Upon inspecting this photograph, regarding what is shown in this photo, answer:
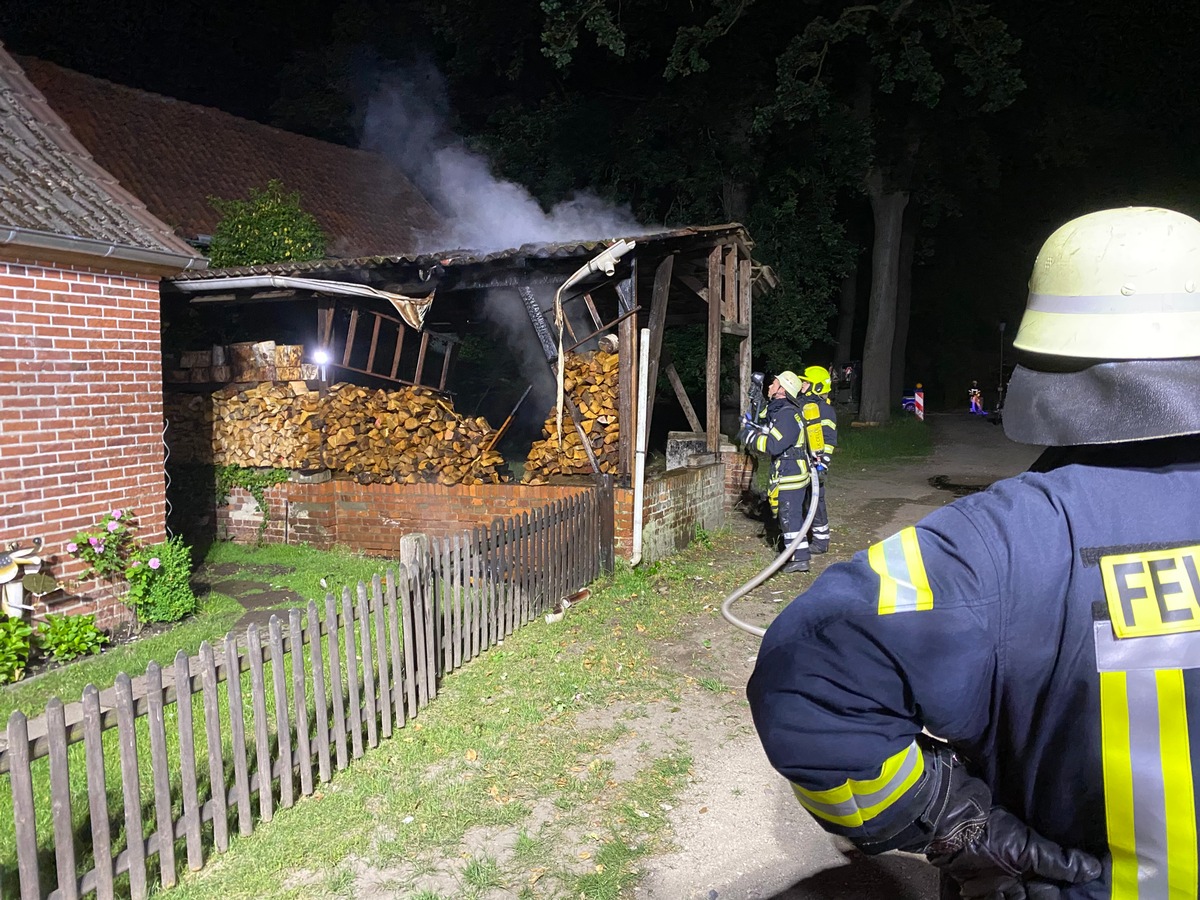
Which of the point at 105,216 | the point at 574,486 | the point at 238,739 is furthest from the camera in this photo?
the point at 574,486

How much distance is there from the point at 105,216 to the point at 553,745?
5.37 meters

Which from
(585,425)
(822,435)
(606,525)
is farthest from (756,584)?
(822,435)

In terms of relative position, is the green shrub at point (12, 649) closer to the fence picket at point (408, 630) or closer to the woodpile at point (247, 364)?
the fence picket at point (408, 630)

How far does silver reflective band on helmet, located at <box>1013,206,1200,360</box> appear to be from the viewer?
3.96ft

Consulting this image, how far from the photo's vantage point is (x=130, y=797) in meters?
2.98

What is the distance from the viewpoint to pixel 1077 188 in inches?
1132

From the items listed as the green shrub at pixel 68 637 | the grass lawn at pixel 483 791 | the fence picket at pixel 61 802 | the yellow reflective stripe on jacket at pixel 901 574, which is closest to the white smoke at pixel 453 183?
the green shrub at pixel 68 637

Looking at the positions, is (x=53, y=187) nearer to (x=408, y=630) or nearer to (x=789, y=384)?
(x=408, y=630)

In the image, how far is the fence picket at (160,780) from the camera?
3.09m

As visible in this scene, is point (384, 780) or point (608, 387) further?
point (608, 387)

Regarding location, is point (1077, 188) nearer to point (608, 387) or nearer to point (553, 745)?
point (608, 387)

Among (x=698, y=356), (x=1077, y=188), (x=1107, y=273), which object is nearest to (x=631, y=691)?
(x=1107, y=273)

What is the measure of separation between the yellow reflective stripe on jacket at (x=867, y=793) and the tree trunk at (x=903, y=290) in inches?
911

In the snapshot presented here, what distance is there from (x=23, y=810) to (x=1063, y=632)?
3054 mm
